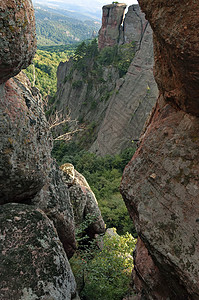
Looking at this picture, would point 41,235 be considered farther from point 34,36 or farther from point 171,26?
point 171,26

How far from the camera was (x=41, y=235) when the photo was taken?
4.70 meters

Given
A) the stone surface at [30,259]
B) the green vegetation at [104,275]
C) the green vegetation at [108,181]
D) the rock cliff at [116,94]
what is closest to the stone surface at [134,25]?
the rock cliff at [116,94]

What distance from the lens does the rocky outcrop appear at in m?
44.9

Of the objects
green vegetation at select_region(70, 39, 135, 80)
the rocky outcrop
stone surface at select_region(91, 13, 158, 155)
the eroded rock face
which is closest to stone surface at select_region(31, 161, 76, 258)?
the eroded rock face

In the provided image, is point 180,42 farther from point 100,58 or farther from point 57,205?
A: point 100,58

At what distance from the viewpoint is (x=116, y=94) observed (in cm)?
3381

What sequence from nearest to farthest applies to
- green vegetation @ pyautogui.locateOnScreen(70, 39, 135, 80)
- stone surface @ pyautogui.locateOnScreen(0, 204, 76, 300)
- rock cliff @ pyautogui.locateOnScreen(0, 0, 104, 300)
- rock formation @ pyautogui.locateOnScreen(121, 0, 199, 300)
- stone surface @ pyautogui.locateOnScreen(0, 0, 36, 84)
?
stone surface @ pyautogui.locateOnScreen(0, 0, 36, 84) → rock formation @ pyautogui.locateOnScreen(121, 0, 199, 300) → rock cliff @ pyautogui.locateOnScreen(0, 0, 104, 300) → stone surface @ pyautogui.locateOnScreen(0, 204, 76, 300) → green vegetation @ pyautogui.locateOnScreen(70, 39, 135, 80)

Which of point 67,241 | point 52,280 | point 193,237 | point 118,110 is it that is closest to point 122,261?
point 67,241

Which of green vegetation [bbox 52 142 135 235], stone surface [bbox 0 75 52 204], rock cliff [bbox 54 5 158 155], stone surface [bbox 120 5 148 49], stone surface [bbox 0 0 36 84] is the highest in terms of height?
Answer: stone surface [bbox 120 5 148 49]

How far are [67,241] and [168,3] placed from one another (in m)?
5.95

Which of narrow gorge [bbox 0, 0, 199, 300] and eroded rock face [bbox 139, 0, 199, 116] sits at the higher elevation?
eroded rock face [bbox 139, 0, 199, 116]

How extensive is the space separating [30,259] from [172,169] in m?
3.11

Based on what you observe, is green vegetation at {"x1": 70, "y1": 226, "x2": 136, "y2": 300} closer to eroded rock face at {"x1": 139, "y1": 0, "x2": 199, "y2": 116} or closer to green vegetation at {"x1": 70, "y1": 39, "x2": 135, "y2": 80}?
eroded rock face at {"x1": 139, "y1": 0, "x2": 199, "y2": 116}

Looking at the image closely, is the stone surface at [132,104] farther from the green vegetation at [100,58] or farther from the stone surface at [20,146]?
the stone surface at [20,146]
